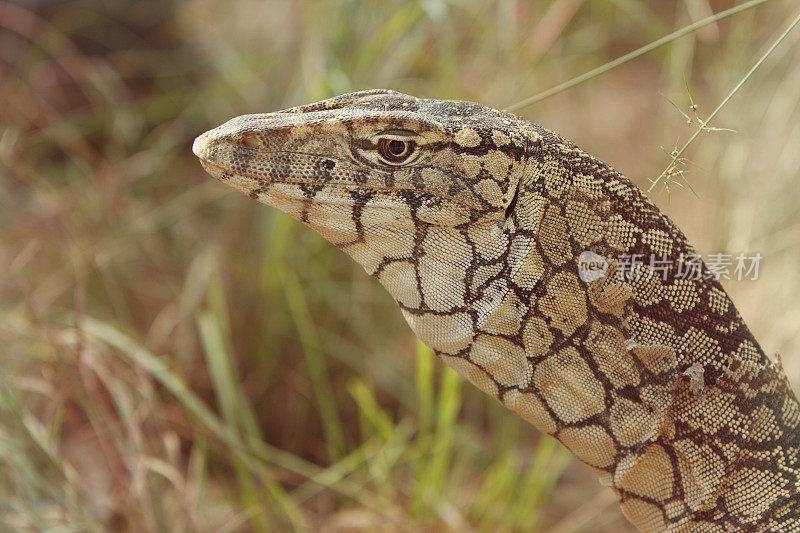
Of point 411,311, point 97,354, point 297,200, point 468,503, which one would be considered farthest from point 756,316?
point 97,354

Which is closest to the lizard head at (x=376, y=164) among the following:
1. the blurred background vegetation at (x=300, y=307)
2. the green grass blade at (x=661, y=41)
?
the green grass blade at (x=661, y=41)

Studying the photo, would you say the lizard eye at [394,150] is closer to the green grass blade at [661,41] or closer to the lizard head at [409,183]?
the lizard head at [409,183]

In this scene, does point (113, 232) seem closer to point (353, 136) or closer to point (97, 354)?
point (97, 354)

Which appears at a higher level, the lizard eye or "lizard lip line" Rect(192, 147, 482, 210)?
the lizard eye

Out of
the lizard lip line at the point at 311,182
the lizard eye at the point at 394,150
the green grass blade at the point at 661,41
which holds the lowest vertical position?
the lizard lip line at the point at 311,182

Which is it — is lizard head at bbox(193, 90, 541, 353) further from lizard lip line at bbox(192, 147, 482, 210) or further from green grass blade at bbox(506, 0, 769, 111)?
green grass blade at bbox(506, 0, 769, 111)

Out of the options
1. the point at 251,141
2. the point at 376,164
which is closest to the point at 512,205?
the point at 376,164

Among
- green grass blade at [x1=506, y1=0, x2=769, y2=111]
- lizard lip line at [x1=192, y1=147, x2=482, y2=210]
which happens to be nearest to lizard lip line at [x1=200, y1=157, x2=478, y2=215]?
lizard lip line at [x1=192, y1=147, x2=482, y2=210]
